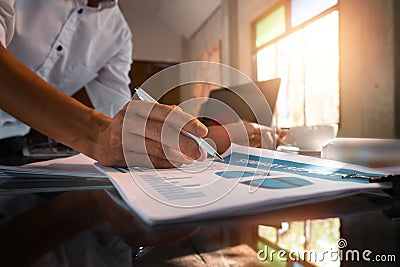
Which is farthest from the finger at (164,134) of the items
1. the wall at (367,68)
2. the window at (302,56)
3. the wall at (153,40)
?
the wall at (153,40)

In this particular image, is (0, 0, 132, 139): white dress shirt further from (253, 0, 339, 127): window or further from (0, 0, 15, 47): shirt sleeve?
(253, 0, 339, 127): window

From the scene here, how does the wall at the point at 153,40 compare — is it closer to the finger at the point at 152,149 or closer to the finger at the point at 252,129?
the finger at the point at 252,129

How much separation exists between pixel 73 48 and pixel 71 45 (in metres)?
0.01

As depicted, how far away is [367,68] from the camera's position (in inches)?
49.8

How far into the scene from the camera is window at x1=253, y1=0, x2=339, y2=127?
1.75 meters

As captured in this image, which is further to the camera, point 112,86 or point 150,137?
point 112,86

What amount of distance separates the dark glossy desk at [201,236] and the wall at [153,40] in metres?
4.69

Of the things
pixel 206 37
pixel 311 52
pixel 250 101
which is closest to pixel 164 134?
pixel 250 101

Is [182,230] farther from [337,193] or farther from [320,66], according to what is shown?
[320,66]

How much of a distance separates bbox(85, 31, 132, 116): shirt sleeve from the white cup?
67 centimetres

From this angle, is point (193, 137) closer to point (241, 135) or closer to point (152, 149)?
point (152, 149)

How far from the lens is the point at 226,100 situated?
1.43m

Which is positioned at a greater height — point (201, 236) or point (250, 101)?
point (250, 101)

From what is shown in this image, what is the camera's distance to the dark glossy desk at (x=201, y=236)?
0.54 ft
